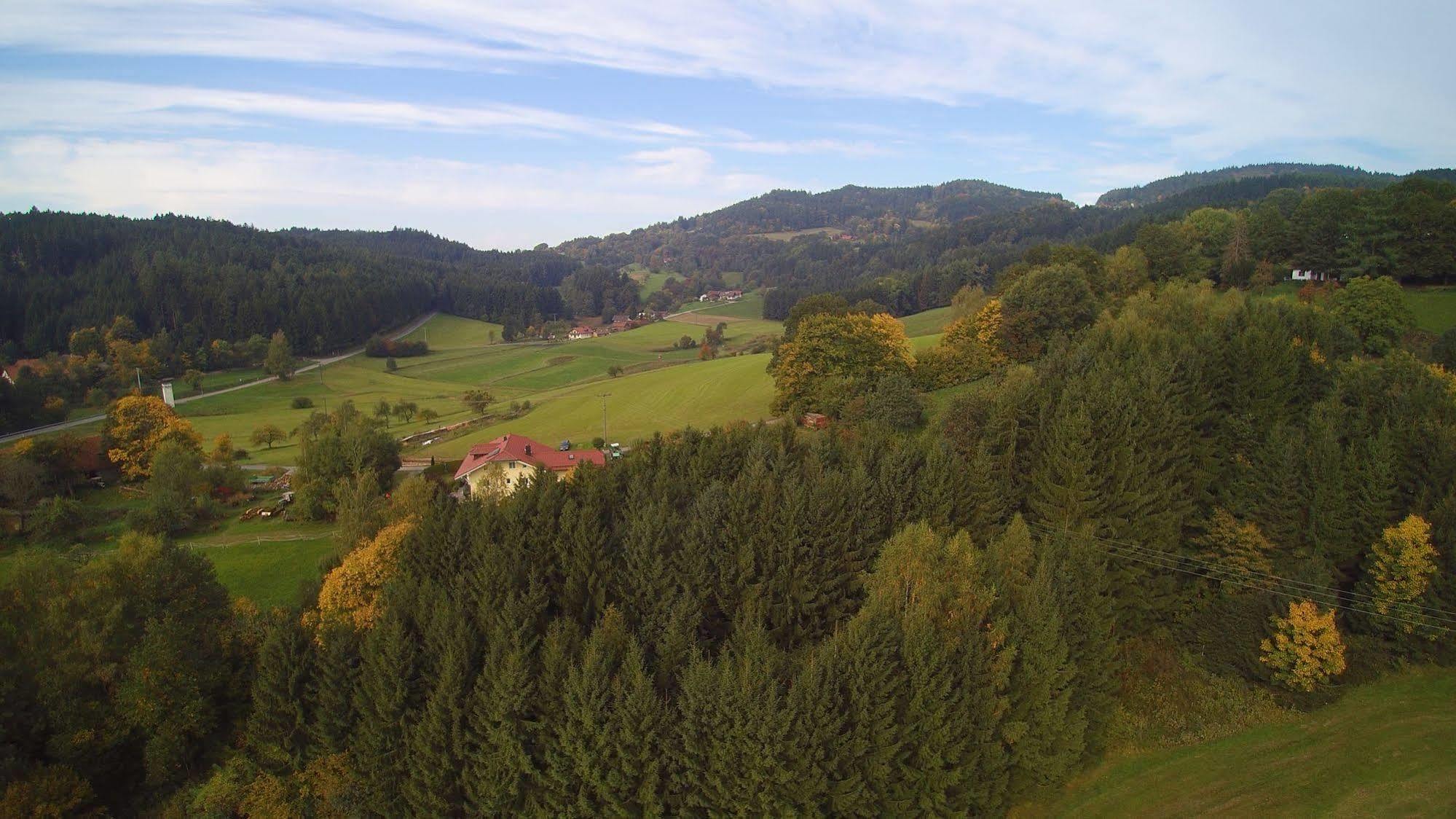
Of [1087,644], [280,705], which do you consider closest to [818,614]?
[1087,644]

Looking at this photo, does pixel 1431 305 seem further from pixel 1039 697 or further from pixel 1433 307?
pixel 1039 697

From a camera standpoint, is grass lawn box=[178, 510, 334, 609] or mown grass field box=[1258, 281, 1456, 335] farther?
mown grass field box=[1258, 281, 1456, 335]

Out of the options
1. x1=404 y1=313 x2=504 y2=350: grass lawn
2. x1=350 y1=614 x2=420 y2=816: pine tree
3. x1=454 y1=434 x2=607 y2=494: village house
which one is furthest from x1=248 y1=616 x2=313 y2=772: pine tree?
x1=404 y1=313 x2=504 y2=350: grass lawn

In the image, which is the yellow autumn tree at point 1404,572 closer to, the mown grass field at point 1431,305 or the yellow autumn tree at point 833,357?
the mown grass field at point 1431,305

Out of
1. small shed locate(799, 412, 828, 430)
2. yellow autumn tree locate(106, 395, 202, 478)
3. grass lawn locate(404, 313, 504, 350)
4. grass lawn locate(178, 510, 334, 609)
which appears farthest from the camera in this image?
grass lawn locate(404, 313, 504, 350)

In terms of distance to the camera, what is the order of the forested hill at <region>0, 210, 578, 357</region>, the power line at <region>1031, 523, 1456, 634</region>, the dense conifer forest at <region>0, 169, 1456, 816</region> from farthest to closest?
the forested hill at <region>0, 210, 578, 357</region> → the power line at <region>1031, 523, 1456, 634</region> → the dense conifer forest at <region>0, 169, 1456, 816</region>

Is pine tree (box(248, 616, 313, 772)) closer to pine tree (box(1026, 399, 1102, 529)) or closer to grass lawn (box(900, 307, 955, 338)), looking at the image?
pine tree (box(1026, 399, 1102, 529))
